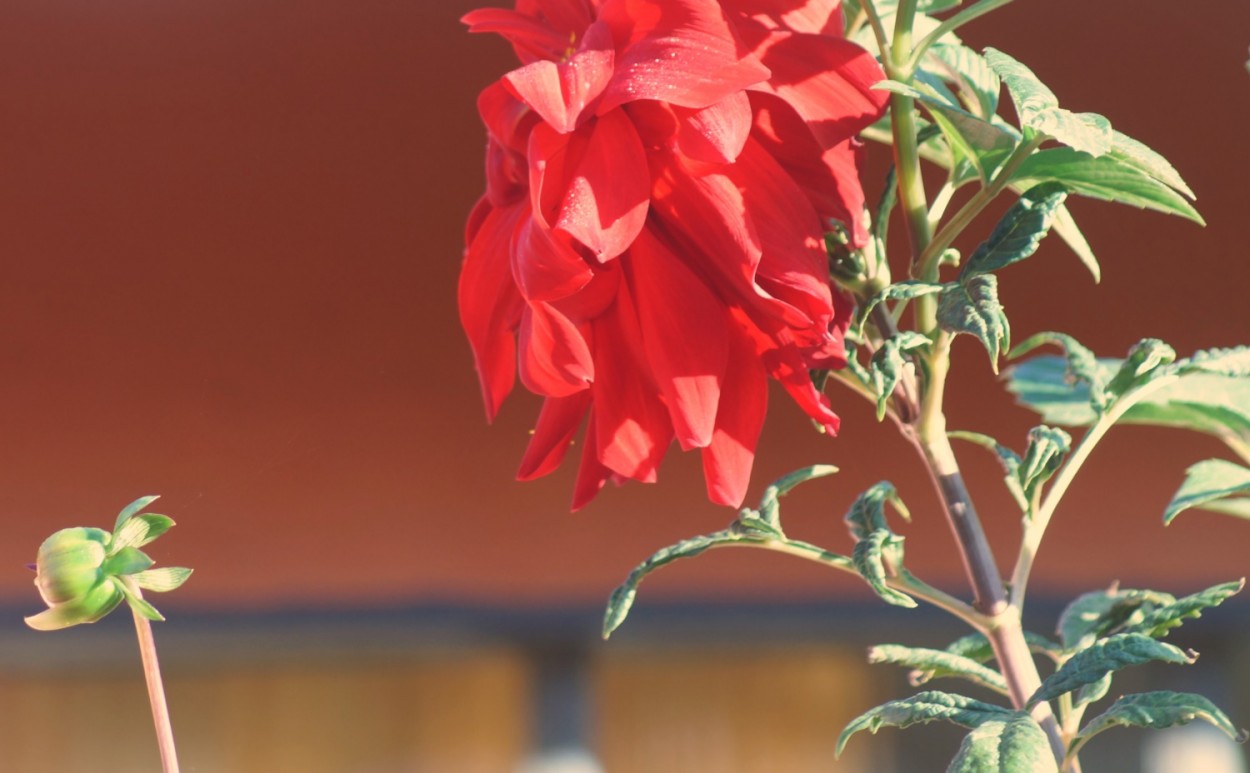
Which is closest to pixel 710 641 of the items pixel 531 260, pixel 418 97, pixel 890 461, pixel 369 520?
pixel 890 461

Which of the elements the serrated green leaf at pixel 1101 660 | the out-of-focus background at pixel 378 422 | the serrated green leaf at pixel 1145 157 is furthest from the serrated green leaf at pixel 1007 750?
the out-of-focus background at pixel 378 422

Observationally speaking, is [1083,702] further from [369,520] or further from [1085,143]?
[369,520]

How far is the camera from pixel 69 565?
0.24 meters

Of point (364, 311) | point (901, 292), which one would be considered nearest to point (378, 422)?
point (364, 311)

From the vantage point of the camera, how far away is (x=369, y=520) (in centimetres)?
191

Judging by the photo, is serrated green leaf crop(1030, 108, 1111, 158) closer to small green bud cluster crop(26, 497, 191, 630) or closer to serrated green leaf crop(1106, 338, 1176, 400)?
serrated green leaf crop(1106, 338, 1176, 400)

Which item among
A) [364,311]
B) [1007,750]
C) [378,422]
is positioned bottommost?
[1007,750]

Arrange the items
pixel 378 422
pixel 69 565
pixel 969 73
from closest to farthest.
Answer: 1. pixel 69 565
2. pixel 969 73
3. pixel 378 422

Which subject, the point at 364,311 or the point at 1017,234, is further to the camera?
the point at 364,311

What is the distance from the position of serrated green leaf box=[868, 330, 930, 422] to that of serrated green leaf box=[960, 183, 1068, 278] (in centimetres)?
2

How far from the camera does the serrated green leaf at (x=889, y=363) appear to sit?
0.84 ft

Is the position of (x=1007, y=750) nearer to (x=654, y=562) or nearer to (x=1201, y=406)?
(x=654, y=562)

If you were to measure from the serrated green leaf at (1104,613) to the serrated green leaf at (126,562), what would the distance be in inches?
9.5

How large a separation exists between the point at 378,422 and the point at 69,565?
166 centimetres
